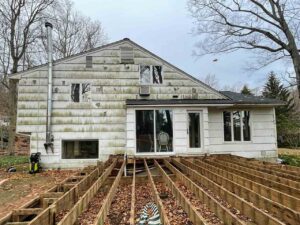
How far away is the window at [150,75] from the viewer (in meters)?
11.7

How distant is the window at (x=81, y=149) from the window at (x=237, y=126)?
5477 millimetres

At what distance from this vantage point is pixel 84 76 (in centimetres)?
1141

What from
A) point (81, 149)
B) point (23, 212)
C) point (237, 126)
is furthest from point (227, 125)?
point (23, 212)

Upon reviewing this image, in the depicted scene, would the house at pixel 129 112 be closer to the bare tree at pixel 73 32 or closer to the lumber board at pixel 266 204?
the lumber board at pixel 266 204

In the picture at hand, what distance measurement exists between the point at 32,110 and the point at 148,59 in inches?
199

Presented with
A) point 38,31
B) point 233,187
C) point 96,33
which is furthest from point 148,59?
point 96,33

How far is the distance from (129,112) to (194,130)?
266 centimetres

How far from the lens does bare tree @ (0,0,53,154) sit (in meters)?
18.8

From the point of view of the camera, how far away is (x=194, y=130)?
1116cm

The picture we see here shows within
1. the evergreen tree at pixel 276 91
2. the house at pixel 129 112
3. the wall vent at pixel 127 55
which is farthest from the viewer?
the evergreen tree at pixel 276 91

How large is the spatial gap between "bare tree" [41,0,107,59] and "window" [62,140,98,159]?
48.5 ft

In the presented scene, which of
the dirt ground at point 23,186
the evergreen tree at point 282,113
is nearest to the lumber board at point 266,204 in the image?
the dirt ground at point 23,186

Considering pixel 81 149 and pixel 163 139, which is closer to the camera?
pixel 163 139

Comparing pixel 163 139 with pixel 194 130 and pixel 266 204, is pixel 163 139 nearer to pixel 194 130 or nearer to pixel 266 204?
pixel 194 130
